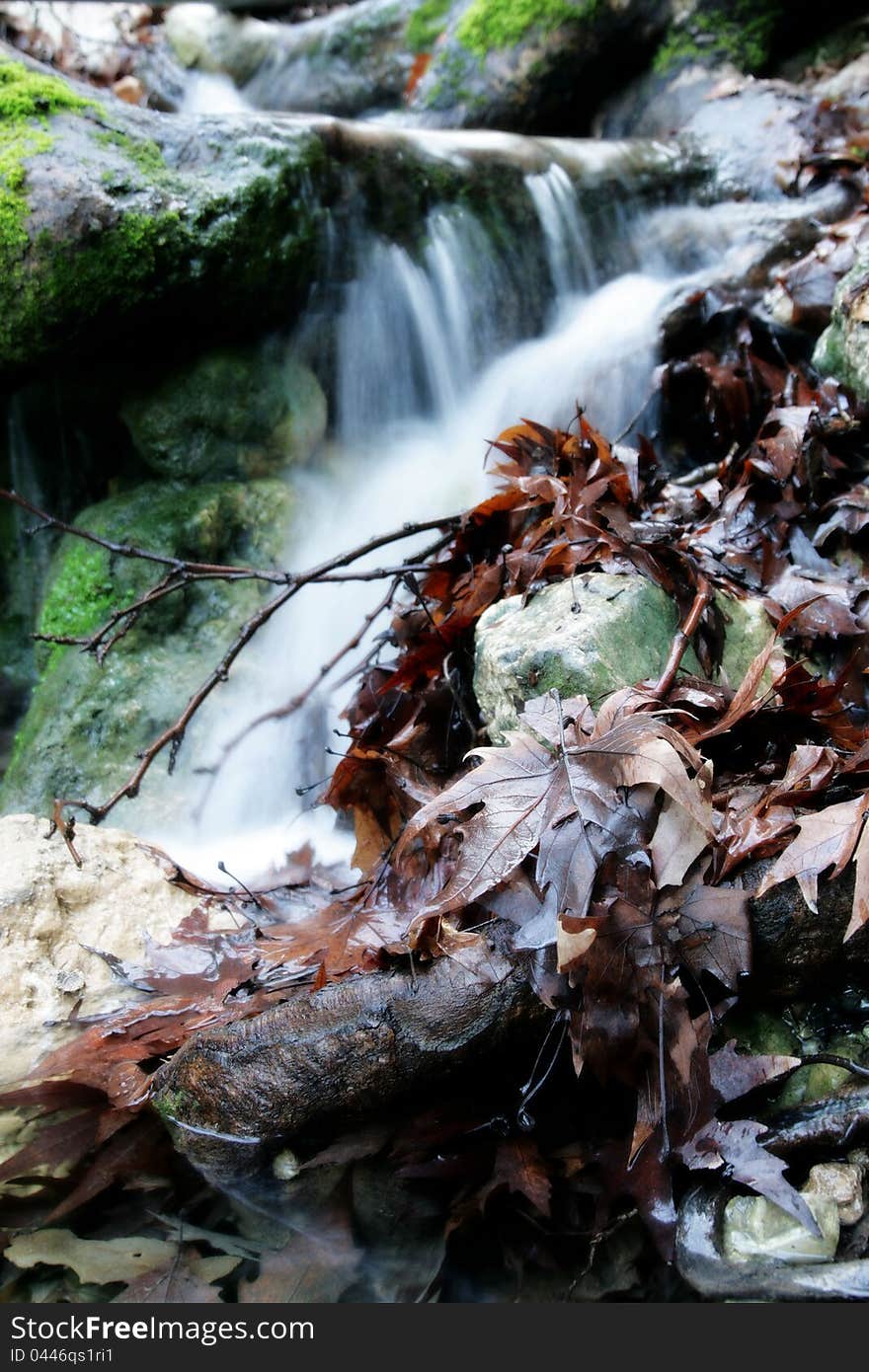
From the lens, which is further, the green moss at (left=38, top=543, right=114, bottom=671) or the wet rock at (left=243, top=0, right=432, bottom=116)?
the wet rock at (left=243, top=0, right=432, bottom=116)

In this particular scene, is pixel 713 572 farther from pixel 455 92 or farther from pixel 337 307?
pixel 455 92

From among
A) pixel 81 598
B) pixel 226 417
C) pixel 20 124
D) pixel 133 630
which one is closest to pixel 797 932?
pixel 133 630

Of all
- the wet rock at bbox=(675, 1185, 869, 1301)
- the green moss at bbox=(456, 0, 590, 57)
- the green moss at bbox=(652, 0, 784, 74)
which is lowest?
the wet rock at bbox=(675, 1185, 869, 1301)

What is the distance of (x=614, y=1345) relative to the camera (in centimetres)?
132

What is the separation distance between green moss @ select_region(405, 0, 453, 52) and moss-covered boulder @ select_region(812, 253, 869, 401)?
5745mm

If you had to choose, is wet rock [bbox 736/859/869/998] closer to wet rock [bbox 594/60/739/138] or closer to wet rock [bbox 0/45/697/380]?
wet rock [bbox 0/45/697/380]

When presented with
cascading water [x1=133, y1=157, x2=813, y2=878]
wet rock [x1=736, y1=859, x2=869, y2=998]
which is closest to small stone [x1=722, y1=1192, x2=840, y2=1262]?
wet rock [x1=736, y1=859, x2=869, y2=998]

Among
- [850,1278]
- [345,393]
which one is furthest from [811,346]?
[850,1278]

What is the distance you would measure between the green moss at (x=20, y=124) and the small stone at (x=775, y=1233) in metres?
3.83

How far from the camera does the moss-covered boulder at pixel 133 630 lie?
12.4 feet

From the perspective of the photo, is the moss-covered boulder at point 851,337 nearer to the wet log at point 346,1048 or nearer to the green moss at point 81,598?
the wet log at point 346,1048

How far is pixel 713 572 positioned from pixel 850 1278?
1576 millimetres

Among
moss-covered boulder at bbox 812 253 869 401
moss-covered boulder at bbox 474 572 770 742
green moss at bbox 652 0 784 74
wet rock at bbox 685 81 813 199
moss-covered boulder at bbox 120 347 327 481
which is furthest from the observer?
green moss at bbox 652 0 784 74

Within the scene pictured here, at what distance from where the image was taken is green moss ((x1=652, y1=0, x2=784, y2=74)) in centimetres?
645
